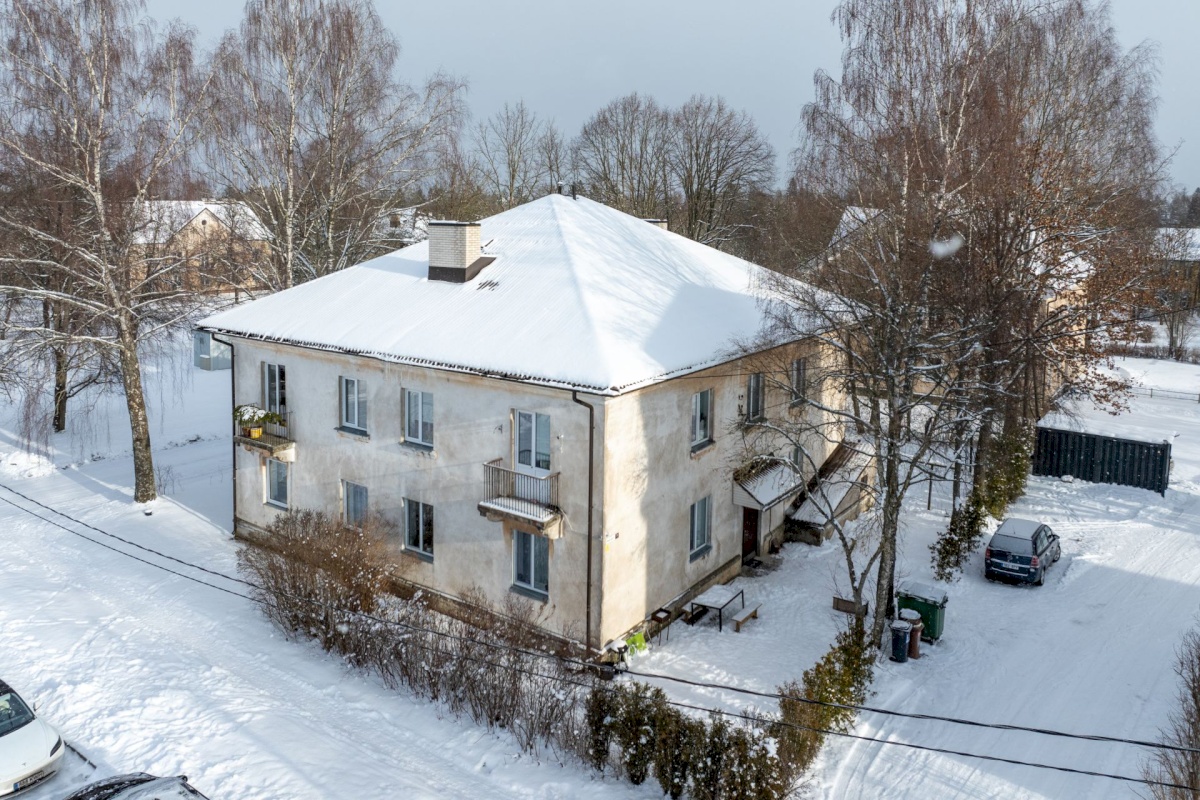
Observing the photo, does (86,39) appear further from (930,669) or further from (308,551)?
(930,669)

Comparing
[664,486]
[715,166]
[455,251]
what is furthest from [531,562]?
[715,166]

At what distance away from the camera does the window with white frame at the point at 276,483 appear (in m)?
21.2

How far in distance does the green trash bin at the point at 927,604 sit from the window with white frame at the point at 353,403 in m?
11.6

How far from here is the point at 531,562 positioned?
1684 cm

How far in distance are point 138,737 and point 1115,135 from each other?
33.9 metres

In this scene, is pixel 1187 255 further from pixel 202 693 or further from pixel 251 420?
pixel 202 693

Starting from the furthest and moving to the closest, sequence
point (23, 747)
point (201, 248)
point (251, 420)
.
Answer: point (201, 248)
point (251, 420)
point (23, 747)

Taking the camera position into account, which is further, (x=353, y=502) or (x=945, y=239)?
(x=353, y=502)

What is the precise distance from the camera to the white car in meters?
12.0

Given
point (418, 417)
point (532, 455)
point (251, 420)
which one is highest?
point (418, 417)

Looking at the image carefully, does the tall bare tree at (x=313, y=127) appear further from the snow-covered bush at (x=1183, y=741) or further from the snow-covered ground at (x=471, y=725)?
the snow-covered bush at (x=1183, y=741)

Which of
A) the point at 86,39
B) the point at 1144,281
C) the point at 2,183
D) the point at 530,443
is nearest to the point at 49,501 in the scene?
the point at 2,183

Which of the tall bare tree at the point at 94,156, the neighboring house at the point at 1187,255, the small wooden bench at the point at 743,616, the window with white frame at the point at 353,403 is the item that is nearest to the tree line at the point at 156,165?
the tall bare tree at the point at 94,156

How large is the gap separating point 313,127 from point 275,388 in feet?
36.8
